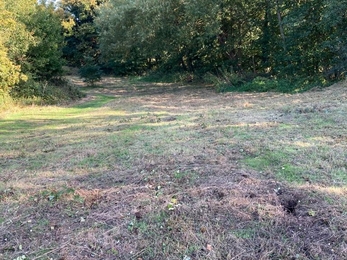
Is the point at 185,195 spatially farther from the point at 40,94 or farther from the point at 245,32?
the point at 245,32

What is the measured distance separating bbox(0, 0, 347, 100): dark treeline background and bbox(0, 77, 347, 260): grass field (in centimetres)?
671

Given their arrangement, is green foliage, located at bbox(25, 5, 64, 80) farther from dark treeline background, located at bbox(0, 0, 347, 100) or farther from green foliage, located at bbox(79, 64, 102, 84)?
green foliage, located at bbox(79, 64, 102, 84)

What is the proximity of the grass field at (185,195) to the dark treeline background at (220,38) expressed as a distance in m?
6.71

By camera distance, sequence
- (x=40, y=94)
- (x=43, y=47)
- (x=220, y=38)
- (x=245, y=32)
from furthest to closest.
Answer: (x=220, y=38)
(x=245, y=32)
(x=43, y=47)
(x=40, y=94)

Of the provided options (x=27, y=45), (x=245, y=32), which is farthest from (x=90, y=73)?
(x=245, y=32)

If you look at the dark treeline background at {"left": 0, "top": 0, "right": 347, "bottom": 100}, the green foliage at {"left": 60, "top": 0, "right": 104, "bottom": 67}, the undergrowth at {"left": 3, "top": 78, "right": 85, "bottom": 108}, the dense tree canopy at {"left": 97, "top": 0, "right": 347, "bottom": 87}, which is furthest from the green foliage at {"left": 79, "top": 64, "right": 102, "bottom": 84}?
the green foliage at {"left": 60, "top": 0, "right": 104, "bottom": 67}

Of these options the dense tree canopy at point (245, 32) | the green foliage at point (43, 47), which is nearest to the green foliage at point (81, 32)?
the dense tree canopy at point (245, 32)

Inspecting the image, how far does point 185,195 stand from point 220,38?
549 inches

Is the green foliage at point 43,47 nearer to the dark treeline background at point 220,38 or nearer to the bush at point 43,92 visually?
the dark treeline background at point 220,38

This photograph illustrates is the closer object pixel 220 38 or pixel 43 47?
pixel 43 47

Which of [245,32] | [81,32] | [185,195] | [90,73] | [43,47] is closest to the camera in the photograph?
[185,195]

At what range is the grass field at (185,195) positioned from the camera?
8.21ft

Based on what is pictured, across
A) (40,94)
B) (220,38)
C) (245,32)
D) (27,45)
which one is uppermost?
(27,45)

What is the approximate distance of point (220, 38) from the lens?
1594 cm
